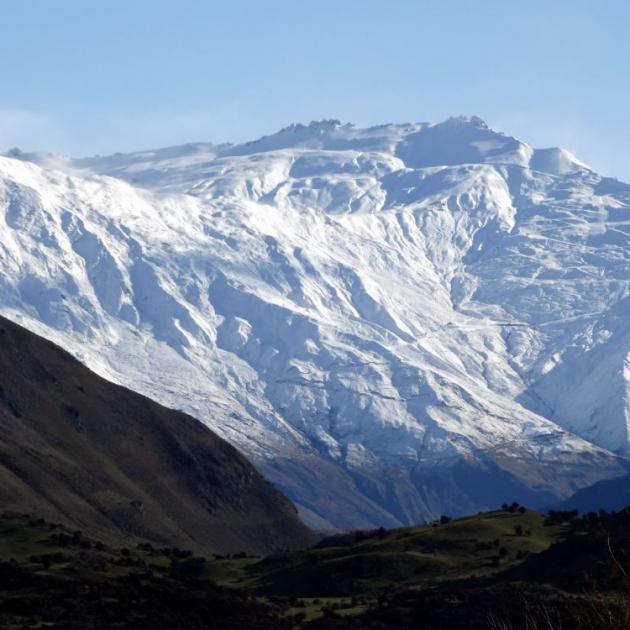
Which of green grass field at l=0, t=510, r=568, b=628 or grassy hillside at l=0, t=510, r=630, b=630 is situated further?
green grass field at l=0, t=510, r=568, b=628

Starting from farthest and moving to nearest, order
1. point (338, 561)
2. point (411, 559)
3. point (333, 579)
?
point (338, 561) → point (411, 559) → point (333, 579)

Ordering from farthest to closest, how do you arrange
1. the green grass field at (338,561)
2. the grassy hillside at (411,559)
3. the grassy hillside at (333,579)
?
the grassy hillside at (411,559), the green grass field at (338,561), the grassy hillside at (333,579)

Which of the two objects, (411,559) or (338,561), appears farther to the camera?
(338,561)

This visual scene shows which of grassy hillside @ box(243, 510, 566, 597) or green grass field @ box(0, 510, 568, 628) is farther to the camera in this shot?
grassy hillside @ box(243, 510, 566, 597)

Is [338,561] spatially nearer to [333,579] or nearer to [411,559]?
[333,579]

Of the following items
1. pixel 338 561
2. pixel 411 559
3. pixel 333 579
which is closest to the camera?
pixel 333 579

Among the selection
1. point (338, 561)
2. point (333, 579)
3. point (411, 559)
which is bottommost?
point (333, 579)

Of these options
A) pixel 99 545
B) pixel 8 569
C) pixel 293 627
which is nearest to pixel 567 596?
pixel 293 627

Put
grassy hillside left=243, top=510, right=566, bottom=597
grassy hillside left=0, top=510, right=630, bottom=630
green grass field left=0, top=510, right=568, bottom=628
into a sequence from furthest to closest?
grassy hillside left=243, top=510, right=566, bottom=597 < green grass field left=0, top=510, right=568, bottom=628 < grassy hillside left=0, top=510, right=630, bottom=630

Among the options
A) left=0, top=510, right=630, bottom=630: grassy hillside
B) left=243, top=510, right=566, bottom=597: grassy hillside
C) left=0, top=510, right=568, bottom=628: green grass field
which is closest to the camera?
left=0, top=510, right=630, bottom=630: grassy hillside

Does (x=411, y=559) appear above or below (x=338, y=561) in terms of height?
above

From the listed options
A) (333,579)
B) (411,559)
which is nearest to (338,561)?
(333,579)

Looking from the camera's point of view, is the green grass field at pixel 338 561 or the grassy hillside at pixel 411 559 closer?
the green grass field at pixel 338 561

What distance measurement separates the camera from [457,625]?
130250mm
